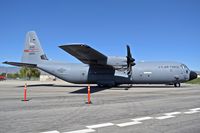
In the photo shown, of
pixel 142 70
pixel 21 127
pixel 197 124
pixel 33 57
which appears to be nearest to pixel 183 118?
pixel 197 124

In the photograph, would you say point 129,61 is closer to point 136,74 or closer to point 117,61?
point 117,61

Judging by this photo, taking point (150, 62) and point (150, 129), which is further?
point (150, 62)

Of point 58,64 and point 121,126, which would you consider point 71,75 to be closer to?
point 58,64

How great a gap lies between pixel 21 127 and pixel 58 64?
24.5 metres

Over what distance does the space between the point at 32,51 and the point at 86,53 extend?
10705 mm

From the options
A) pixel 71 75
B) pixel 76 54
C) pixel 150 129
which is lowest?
pixel 150 129

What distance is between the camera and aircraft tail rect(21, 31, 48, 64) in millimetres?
31719

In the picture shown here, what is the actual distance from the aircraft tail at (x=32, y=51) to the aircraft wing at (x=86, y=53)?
7.76m

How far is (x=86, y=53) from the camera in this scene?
2458 centimetres

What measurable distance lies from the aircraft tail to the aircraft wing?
7759 millimetres

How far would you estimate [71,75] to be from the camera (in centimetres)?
2988

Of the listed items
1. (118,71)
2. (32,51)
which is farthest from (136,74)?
(32,51)

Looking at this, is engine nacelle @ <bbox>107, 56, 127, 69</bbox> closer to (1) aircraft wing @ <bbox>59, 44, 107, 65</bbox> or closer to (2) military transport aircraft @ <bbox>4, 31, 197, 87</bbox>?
(2) military transport aircraft @ <bbox>4, 31, 197, 87</bbox>

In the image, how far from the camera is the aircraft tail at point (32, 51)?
31.7m
